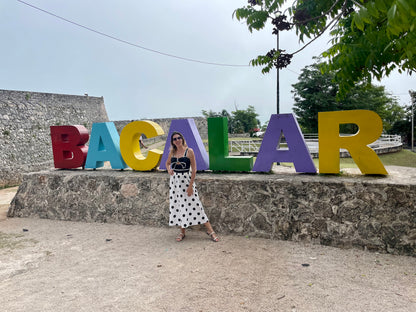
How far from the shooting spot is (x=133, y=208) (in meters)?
6.43

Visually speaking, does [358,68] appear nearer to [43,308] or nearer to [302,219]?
[302,219]

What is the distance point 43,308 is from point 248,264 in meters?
2.61

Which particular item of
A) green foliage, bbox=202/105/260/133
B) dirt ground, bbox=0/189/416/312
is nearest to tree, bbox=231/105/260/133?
green foliage, bbox=202/105/260/133

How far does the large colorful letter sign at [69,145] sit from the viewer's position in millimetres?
7473

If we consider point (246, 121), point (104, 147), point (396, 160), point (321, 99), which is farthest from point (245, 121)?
point (104, 147)

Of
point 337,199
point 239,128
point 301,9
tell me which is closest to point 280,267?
point 337,199

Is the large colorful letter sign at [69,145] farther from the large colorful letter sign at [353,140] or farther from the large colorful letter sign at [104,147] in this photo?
the large colorful letter sign at [353,140]

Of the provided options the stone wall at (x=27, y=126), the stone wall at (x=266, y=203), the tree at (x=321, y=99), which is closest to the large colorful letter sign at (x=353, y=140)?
the stone wall at (x=266, y=203)

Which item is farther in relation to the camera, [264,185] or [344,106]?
[344,106]

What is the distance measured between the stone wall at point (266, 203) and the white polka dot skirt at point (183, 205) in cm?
65

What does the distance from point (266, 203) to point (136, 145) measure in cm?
342

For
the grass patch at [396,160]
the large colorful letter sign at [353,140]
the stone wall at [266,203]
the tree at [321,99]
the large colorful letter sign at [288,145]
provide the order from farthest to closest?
the tree at [321,99]
the grass patch at [396,160]
the large colorful letter sign at [288,145]
the large colorful letter sign at [353,140]
the stone wall at [266,203]

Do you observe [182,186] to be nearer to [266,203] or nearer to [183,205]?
[183,205]

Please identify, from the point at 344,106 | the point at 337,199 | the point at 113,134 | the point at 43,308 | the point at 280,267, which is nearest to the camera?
the point at 43,308
